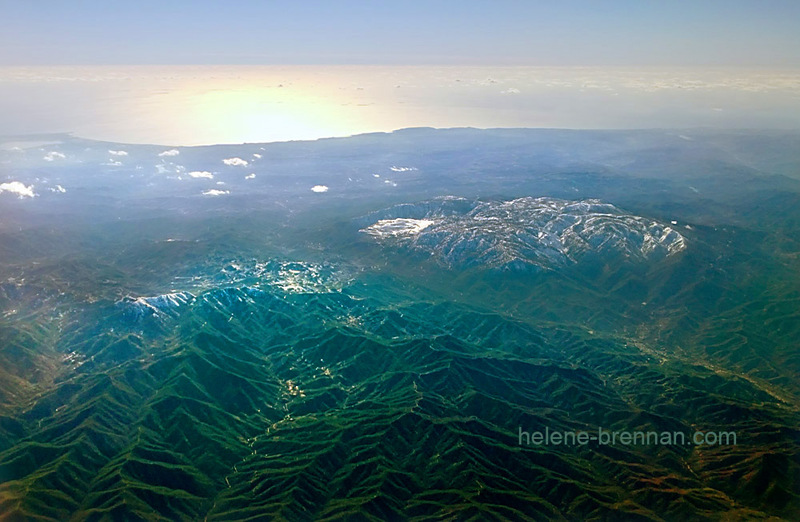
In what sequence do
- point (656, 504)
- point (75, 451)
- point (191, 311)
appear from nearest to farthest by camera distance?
1. point (656, 504)
2. point (75, 451)
3. point (191, 311)

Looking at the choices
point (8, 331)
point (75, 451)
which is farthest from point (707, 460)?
point (8, 331)

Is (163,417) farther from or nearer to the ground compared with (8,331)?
nearer to the ground

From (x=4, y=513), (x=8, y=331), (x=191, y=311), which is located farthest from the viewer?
(x=191, y=311)

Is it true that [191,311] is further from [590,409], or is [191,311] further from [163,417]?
[590,409]

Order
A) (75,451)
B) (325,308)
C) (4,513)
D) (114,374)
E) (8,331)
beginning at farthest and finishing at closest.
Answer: (325,308)
(8,331)
(114,374)
(75,451)
(4,513)

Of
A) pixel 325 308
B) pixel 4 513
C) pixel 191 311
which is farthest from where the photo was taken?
pixel 325 308

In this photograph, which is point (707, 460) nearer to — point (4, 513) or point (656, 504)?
point (656, 504)

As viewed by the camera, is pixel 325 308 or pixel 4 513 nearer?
pixel 4 513

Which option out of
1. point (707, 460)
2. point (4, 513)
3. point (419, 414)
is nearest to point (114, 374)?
point (4, 513)

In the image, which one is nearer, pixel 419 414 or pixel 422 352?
pixel 419 414
